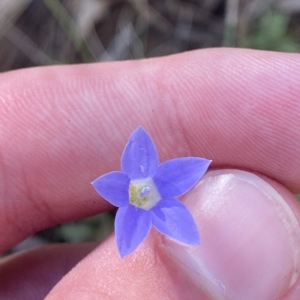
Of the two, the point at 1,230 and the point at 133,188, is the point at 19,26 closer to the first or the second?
the point at 1,230

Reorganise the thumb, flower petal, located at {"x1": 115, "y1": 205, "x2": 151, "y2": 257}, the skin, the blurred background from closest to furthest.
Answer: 1. flower petal, located at {"x1": 115, "y1": 205, "x2": 151, "y2": 257}
2. the thumb
3. the skin
4. the blurred background

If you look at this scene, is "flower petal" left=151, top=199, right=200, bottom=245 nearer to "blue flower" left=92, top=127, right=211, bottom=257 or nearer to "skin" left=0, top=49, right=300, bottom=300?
"blue flower" left=92, top=127, right=211, bottom=257

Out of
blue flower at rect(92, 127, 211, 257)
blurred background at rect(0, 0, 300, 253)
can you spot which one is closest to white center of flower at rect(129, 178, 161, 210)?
blue flower at rect(92, 127, 211, 257)

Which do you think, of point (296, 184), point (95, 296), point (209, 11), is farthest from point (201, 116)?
point (209, 11)

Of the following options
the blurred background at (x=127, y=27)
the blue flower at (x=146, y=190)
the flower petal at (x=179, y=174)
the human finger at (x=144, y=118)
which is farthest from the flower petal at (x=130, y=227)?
the blurred background at (x=127, y=27)

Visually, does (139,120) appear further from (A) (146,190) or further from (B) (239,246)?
(B) (239,246)

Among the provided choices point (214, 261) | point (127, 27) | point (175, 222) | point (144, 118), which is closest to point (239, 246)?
point (214, 261)
